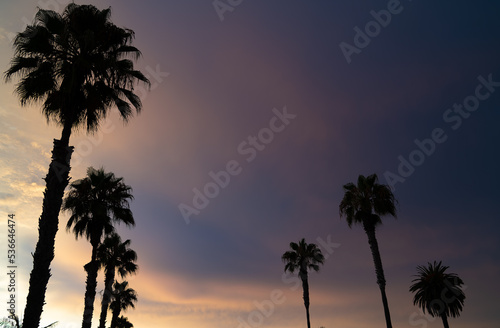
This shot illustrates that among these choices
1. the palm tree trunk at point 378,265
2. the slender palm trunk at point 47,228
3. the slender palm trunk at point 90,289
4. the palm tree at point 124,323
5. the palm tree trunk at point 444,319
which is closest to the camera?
the slender palm trunk at point 47,228

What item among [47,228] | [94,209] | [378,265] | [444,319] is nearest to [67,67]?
[47,228]

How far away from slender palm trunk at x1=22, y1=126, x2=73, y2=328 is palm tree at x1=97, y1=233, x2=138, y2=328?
18917 mm

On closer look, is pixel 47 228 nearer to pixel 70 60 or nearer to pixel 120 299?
pixel 70 60

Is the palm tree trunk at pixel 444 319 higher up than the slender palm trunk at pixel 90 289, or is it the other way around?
the slender palm trunk at pixel 90 289

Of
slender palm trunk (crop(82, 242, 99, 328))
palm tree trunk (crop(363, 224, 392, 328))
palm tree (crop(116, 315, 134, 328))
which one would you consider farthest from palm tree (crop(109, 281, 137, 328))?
palm tree trunk (crop(363, 224, 392, 328))

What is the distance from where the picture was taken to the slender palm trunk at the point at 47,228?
1059cm

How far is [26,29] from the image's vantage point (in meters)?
13.2

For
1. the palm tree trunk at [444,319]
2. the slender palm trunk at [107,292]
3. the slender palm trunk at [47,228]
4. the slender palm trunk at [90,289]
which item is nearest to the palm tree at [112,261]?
the slender palm trunk at [107,292]

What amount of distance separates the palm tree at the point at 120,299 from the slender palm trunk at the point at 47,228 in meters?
36.5

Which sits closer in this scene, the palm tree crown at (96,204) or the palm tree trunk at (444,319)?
the palm tree crown at (96,204)

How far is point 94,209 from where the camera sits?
2442cm

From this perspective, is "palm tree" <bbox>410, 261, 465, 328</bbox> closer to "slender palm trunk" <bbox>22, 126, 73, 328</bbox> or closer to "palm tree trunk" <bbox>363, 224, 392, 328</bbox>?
"palm tree trunk" <bbox>363, 224, 392, 328</bbox>

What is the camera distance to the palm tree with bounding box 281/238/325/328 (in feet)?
157

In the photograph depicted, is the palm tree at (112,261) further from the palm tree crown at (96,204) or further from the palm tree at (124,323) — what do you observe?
the palm tree at (124,323)
